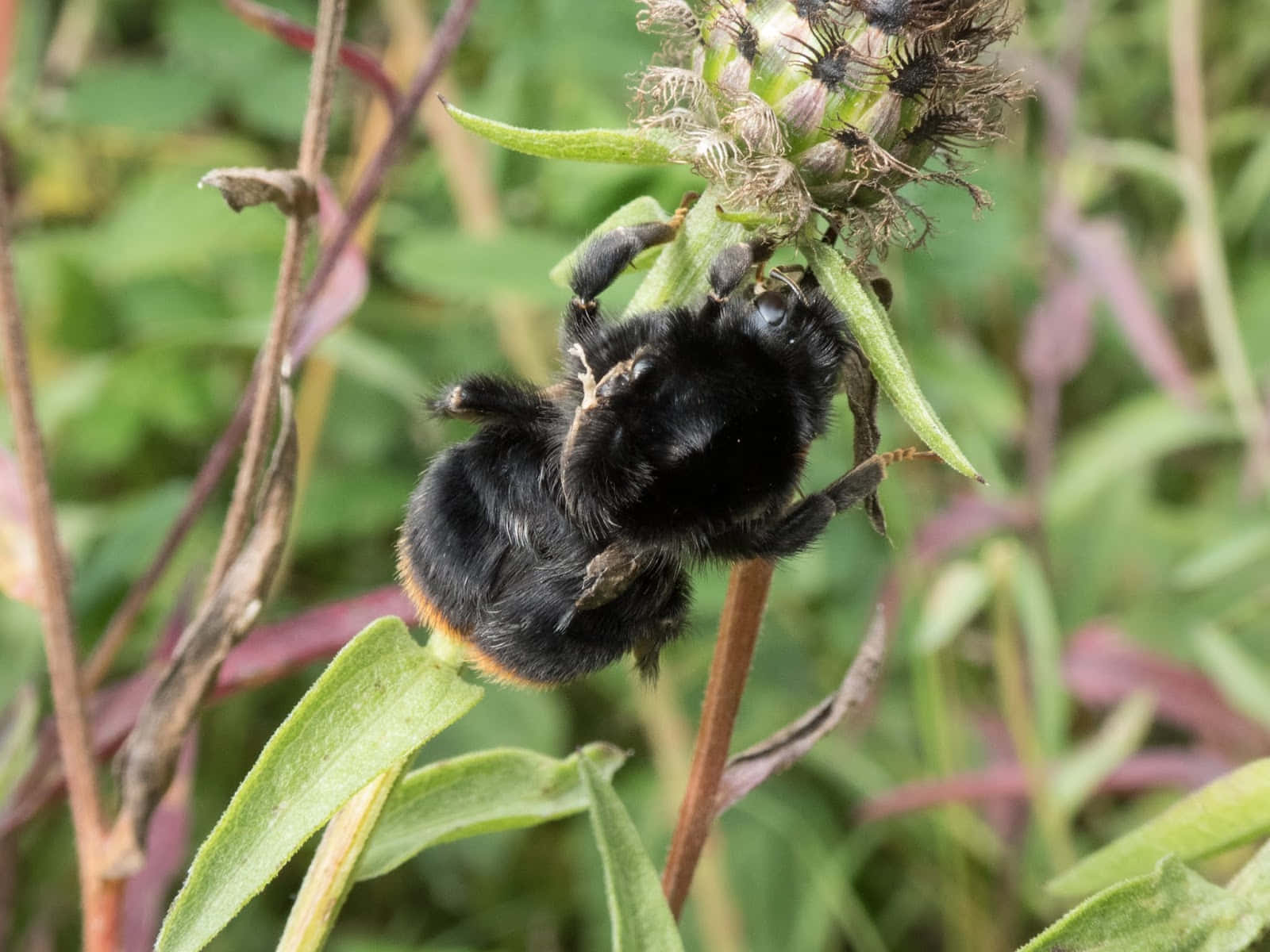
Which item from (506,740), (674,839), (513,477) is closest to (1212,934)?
(674,839)

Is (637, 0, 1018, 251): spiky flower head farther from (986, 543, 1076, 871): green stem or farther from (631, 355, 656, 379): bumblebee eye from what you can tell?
(986, 543, 1076, 871): green stem

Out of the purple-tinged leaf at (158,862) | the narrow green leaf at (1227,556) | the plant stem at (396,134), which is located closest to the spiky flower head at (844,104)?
the plant stem at (396,134)

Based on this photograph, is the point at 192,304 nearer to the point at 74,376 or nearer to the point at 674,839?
the point at 74,376

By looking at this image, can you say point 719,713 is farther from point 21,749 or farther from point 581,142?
point 21,749

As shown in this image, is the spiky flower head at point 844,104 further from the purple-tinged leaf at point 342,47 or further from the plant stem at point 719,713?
the purple-tinged leaf at point 342,47

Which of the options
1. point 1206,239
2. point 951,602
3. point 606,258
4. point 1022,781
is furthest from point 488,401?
point 1206,239

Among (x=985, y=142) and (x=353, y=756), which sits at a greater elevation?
(x=985, y=142)
